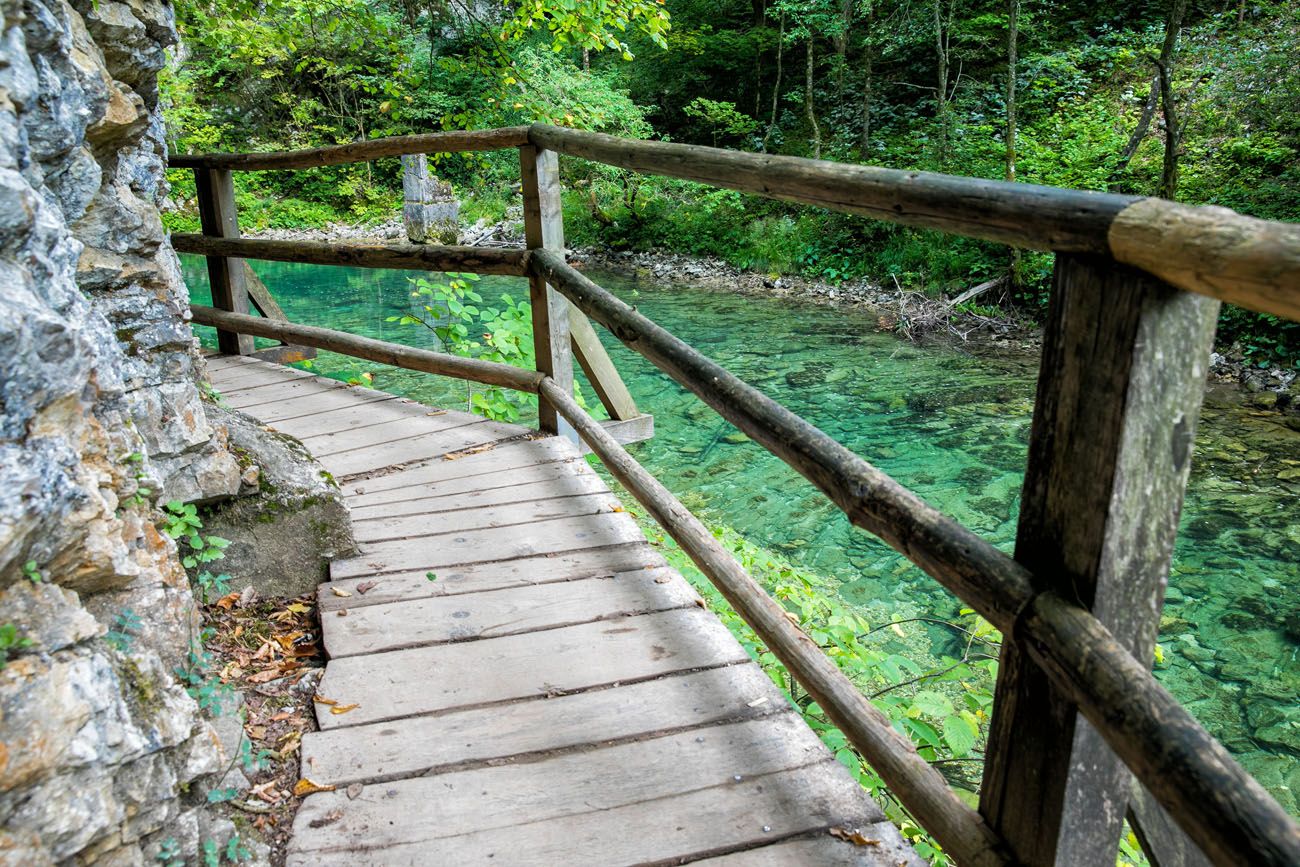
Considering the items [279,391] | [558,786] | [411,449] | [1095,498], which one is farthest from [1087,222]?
[279,391]

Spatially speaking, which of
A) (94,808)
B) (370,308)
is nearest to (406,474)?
(94,808)

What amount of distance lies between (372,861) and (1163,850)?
1264mm

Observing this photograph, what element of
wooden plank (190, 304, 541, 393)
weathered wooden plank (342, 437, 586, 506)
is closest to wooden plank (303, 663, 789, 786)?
weathered wooden plank (342, 437, 586, 506)

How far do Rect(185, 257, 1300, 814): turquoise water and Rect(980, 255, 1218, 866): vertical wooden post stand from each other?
3.45 metres

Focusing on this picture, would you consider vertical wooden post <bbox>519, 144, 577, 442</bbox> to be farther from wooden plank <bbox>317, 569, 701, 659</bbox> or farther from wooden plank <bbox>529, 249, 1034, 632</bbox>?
wooden plank <bbox>529, 249, 1034, 632</bbox>

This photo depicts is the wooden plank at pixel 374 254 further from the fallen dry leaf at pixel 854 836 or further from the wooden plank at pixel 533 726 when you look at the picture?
the fallen dry leaf at pixel 854 836

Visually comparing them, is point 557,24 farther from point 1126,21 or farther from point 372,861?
point 1126,21

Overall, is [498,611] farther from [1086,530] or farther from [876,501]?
[1086,530]

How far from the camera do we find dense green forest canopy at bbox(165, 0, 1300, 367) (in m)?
8.66

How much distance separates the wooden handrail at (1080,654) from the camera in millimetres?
A: 834

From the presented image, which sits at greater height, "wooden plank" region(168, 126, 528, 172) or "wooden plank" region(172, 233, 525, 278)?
"wooden plank" region(168, 126, 528, 172)

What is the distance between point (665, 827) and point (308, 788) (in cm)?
71

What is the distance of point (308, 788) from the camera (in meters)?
1.73

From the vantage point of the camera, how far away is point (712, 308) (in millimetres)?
12664
